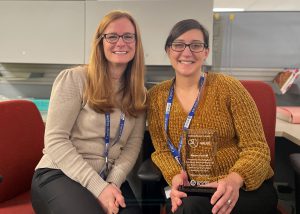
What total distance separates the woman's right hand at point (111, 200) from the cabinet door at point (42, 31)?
1305 mm

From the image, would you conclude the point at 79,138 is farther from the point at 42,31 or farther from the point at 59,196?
the point at 42,31

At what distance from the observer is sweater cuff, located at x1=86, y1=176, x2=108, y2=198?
1.20m

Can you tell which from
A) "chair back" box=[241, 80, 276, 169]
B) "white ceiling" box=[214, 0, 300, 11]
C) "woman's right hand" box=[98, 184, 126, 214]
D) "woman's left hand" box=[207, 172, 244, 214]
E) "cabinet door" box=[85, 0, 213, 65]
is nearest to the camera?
"woman's left hand" box=[207, 172, 244, 214]

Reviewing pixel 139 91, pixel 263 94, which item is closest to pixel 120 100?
pixel 139 91

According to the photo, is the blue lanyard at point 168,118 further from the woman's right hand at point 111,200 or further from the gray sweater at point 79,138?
the woman's right hand at point 111,200

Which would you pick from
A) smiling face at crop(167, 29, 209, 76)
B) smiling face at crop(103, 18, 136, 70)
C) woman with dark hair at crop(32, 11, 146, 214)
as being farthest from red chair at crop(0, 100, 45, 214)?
smiling face at crop(167, 29, 209, 76)

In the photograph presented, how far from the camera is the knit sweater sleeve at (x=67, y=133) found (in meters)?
1.21

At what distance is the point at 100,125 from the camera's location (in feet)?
4.25

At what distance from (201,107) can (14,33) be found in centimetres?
162

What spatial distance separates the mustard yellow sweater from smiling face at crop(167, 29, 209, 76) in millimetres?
102

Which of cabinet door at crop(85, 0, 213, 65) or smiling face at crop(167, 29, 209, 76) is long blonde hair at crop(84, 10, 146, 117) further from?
cabinet door at crop(85, 0, 213, 65)

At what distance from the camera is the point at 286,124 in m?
1.86

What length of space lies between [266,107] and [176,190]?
0.65m

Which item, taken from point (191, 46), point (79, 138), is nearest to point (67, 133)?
point (79, 138)
